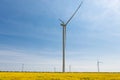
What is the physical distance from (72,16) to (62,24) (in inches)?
185

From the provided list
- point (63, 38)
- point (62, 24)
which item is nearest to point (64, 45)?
point (63, 38)

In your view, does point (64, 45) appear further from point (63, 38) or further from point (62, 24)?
point (62, 24)

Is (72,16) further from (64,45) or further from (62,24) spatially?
(64,45)

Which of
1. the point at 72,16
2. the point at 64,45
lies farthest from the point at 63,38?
the point at 72,16

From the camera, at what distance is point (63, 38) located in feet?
272

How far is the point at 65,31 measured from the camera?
282 feet

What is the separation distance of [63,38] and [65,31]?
4093 mm

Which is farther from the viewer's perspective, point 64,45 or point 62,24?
point 62,24

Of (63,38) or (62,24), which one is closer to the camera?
(63,38)

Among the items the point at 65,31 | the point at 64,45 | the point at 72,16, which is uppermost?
the point at 72,16

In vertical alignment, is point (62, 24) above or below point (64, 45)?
above

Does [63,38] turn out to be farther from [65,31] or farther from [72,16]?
[72,16]

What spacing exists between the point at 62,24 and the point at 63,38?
7429 mm

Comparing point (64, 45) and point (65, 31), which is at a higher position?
point (65, 31)
